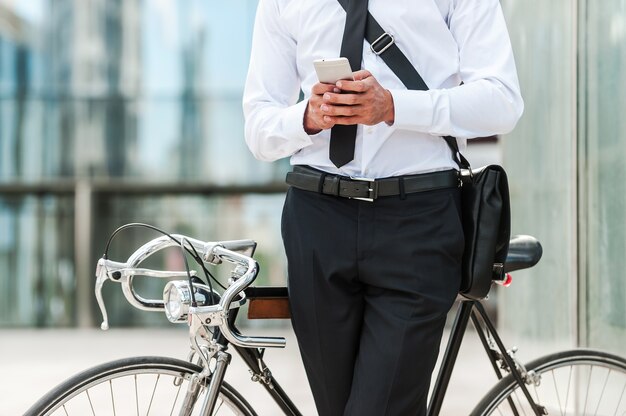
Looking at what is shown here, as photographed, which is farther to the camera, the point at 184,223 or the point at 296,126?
the point at 184,223

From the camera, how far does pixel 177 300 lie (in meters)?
2.04

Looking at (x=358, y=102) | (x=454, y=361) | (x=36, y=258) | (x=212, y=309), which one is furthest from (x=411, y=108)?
(x=36, y=258)

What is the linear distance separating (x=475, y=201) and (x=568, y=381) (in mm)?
1056

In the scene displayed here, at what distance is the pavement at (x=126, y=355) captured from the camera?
654 centimetres

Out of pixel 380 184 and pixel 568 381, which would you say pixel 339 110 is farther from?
pixel 568 381

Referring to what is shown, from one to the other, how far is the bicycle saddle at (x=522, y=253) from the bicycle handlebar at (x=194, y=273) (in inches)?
32.9

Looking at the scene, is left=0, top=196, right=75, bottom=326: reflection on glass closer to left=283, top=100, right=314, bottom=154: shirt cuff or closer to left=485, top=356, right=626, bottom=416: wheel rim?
left=485, top=356, right=626, bottom=416: wheel rim

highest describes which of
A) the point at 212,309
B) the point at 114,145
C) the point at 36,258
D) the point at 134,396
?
the point at 114,145

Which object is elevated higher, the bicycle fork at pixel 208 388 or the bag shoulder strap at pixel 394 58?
the bag shoulder strap at pixel 394 58

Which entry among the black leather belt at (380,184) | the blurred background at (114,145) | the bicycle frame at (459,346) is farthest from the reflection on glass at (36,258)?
the black leather belt at (380,184)

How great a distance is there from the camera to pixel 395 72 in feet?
7.01

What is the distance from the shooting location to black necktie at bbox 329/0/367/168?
2150 mm

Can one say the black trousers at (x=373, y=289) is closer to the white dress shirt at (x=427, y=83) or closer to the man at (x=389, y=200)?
the man at (x=389, y=200)

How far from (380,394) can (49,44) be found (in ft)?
47.7
